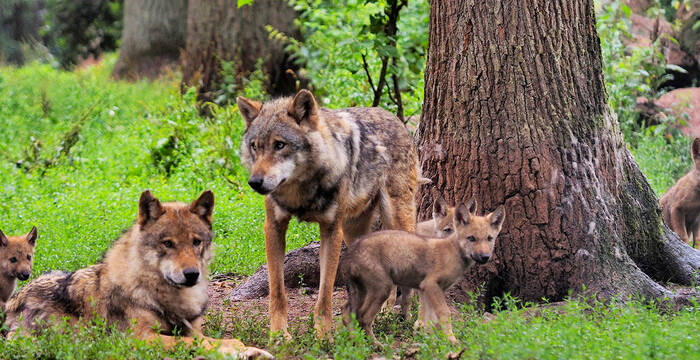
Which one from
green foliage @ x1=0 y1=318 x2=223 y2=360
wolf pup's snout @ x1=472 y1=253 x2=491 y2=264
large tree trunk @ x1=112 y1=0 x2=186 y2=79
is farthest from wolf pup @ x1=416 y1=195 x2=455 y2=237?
large tree trunk @ x1=112 y1=0 x2=186 y2=79

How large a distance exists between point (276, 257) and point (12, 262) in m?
2.55

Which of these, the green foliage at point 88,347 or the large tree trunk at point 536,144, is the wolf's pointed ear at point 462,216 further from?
the green foliage at point 88,347

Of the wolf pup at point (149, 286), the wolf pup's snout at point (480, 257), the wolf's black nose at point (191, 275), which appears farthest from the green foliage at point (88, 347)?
the wolf pup's snout at point (480, 257)

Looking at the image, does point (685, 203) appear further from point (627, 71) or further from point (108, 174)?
point (108, 174)

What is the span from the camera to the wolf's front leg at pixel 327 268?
19.7ft

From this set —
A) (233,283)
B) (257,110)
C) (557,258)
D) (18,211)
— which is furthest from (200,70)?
(557,258)

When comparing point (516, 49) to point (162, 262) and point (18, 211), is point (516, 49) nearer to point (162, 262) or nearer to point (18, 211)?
point (162, 262)

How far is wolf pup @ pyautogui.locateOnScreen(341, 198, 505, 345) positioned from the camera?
18.5ft

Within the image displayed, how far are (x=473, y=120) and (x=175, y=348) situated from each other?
3.10m

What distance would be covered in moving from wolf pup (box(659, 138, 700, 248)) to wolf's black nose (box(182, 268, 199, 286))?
7.00 metres

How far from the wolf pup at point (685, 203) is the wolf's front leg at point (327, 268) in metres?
5.67

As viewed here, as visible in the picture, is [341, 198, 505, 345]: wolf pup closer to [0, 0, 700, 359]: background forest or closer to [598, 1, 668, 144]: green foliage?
[0, 0, 700, 359]: background forest

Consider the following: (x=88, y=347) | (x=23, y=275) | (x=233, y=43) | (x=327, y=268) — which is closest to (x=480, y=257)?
(x=327, y=268)

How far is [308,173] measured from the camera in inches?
234
